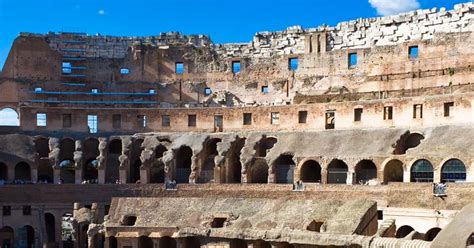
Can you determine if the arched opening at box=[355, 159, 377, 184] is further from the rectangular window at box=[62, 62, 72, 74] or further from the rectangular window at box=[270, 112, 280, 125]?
the rectangular window at box=[62, 62, 72, 74]

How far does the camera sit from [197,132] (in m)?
50.9

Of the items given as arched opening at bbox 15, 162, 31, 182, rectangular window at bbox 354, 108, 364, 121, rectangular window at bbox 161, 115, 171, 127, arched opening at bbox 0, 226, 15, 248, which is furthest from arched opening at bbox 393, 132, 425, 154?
arched opening at bbox 15, 162, 31, 182

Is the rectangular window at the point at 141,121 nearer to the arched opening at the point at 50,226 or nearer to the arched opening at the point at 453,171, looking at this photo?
the arched opening at the point at 50,226

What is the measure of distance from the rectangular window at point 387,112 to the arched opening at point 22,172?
2826cm

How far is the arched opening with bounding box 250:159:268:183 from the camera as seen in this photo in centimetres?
4562

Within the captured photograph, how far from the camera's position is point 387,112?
44.6 m

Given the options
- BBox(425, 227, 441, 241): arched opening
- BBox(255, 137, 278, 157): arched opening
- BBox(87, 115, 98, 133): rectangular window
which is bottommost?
BBox(425, 227, 441, 241): arched opening

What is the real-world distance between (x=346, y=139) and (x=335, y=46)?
12518 mm

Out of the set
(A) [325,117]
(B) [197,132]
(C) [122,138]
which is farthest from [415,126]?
(C) [122,138]

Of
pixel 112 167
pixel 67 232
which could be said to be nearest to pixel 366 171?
pixel 112 167

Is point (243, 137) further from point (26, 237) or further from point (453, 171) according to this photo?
point (26, 237)

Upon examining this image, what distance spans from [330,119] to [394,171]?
849 cm

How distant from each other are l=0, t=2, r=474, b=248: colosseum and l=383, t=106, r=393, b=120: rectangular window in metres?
0.16

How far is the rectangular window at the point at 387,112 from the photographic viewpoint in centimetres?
4447
